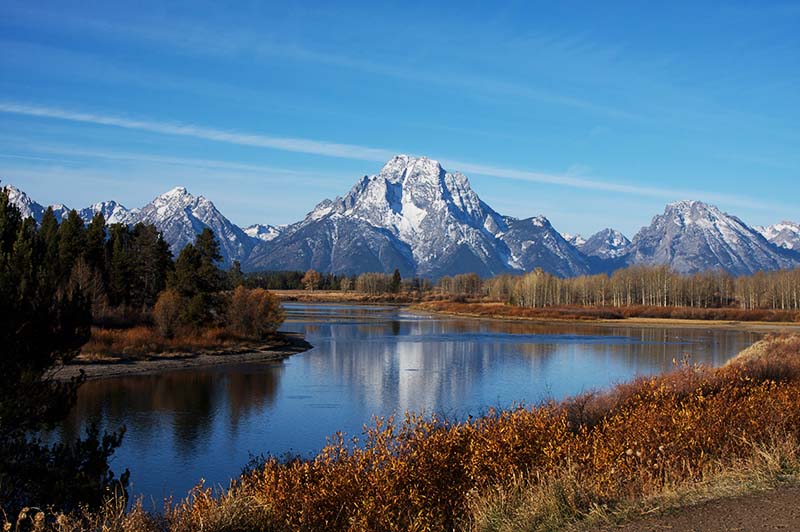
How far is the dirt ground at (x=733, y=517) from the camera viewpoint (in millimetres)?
7660

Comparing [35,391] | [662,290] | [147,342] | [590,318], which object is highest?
[662,290]

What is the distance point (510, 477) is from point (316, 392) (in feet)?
86.8

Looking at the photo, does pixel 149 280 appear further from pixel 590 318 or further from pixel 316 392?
pixel 590 318

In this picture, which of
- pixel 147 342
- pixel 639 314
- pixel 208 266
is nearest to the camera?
pixel 147 342

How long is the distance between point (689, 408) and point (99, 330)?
4574cm

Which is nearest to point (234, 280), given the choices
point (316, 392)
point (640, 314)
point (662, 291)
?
point (316, 392)

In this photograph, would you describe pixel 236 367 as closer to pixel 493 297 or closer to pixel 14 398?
pixel 14 398

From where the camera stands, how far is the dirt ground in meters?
7.66

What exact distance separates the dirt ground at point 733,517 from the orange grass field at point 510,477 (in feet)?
1.19

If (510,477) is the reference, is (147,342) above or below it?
below

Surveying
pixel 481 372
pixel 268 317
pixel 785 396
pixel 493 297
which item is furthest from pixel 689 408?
pixel 493 297

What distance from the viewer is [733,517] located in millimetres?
8016

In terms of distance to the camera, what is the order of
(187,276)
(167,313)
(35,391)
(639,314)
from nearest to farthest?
(35,391) < (167,313) < (187,276) < (639,314)

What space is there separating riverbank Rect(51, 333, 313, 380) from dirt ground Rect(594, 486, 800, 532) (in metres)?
34.8
